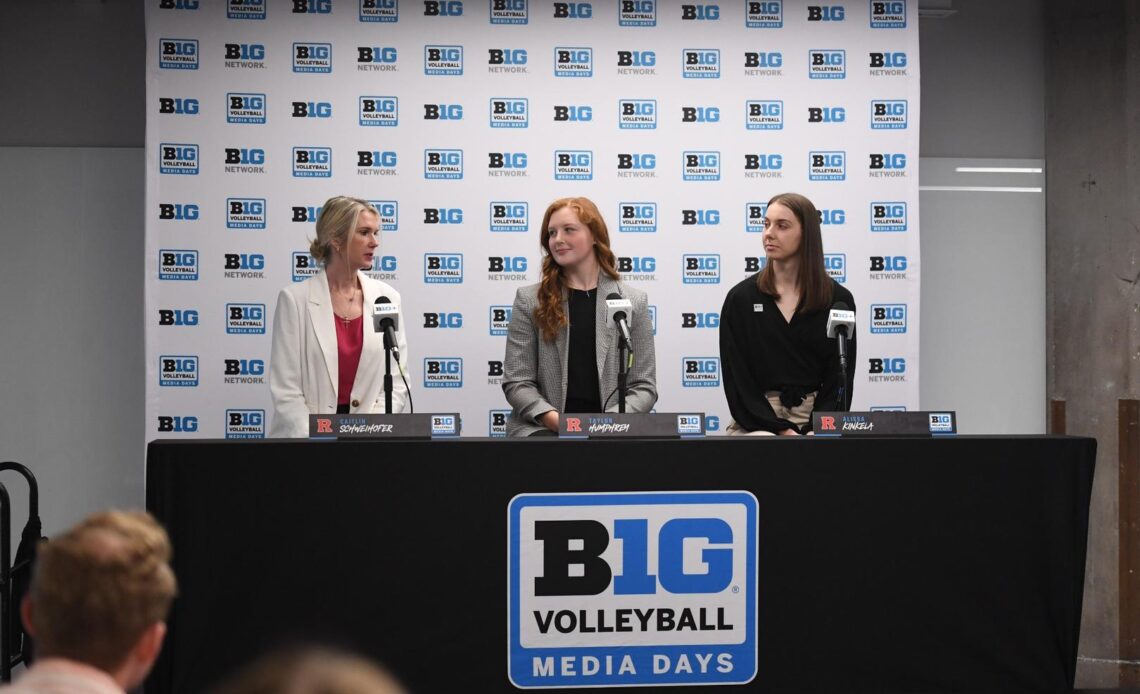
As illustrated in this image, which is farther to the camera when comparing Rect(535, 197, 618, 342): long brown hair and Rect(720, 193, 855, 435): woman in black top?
Rect(535, 197, 618, 342): long brown hair

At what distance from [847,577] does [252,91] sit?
3.66 metres

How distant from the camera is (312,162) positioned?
5211 millimetres

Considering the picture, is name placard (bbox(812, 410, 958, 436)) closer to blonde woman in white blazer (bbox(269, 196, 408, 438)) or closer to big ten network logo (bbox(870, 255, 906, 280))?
blonde woman in white blazer (bbox(269, 196, 408, 438))

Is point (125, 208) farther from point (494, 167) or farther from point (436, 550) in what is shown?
point (436, 550)

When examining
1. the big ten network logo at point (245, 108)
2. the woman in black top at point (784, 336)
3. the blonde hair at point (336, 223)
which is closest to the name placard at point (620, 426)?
the woman in black top at point (784, 336)

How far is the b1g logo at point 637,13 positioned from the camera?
5371mm

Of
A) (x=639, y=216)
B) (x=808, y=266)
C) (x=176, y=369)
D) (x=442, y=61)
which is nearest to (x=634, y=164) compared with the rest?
(x=639, y=216)

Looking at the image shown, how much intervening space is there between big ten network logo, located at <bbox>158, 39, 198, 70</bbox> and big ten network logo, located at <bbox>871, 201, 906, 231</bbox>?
343 centimetres

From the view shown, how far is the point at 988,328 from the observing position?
230 inches

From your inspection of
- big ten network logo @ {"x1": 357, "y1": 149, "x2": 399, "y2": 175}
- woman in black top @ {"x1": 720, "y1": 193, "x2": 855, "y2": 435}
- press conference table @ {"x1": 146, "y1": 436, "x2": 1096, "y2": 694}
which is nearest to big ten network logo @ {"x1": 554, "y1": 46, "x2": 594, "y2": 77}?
big ten network logo @ {"x1": 357, "y1": 149, "x2": 399, "y2": 175}

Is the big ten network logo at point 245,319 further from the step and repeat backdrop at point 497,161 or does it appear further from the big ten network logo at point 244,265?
the big ten network logo at point 244,265

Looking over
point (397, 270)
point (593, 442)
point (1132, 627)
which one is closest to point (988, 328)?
point (1132, 627)

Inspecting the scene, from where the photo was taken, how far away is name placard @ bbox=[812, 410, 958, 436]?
10.5 ft

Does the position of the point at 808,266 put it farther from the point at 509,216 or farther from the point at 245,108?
the point at 245,108
